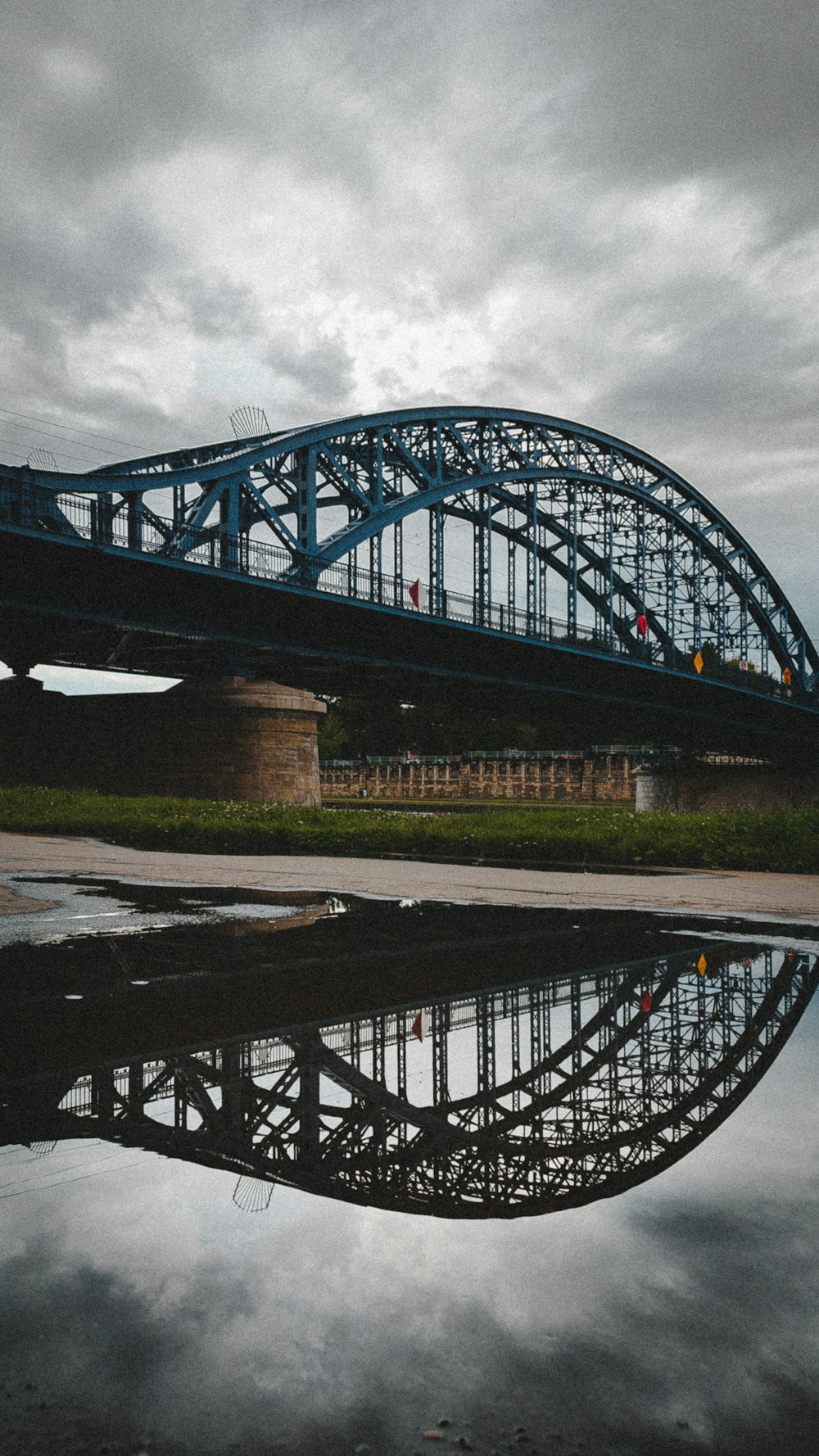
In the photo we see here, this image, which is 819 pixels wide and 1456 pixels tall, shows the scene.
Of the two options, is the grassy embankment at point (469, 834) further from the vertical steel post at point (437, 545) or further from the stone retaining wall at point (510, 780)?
the stone retaining wall at point (510, 780)

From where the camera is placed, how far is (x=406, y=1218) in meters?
3.54

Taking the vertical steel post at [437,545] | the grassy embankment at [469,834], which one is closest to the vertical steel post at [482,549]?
the vertical steel post at [437,545]

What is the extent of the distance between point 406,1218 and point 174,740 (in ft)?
128

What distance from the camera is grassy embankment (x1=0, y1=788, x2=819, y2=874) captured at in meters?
18.7

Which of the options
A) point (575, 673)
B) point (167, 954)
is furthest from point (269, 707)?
point (167, 954)

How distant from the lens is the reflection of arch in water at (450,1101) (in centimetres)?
394

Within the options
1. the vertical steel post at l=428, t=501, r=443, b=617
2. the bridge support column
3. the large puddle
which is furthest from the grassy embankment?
the vertical steel post at l=428, t=501, r=443, b=617

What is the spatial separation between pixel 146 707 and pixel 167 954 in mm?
34454

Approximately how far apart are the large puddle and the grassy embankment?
38.1 ft

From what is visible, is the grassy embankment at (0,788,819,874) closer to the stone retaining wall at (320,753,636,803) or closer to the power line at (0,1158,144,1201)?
the power line at (0,1158,144,1201)

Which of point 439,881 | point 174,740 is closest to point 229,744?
point 174,740

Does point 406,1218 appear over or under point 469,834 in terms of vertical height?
under

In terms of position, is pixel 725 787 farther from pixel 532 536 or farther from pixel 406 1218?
pixel 406 1218

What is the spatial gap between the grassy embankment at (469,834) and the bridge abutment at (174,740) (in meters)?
13.3
